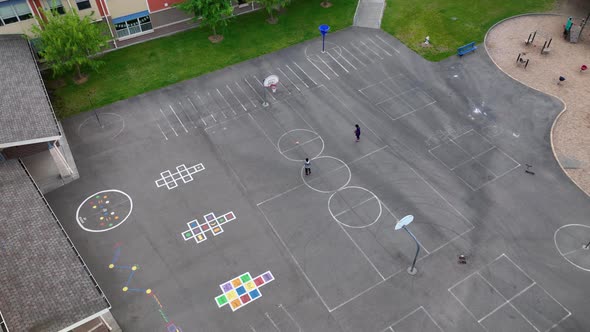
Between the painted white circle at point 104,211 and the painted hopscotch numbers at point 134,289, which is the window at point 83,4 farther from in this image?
the painted hopscotch numbers at point 134,289

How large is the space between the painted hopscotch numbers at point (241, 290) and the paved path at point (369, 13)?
117ft

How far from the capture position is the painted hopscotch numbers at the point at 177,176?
3500 centimetres

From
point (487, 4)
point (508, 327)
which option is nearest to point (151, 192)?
point (508, 327)

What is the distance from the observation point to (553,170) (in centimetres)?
3531

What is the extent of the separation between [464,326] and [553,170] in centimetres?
1668

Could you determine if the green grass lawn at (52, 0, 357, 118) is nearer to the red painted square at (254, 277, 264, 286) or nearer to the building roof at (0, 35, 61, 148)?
the building roof at (0, 35, 61, 148)

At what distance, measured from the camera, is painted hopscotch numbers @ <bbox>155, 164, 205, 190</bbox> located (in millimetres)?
35000

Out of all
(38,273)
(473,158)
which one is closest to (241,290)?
(38,273)

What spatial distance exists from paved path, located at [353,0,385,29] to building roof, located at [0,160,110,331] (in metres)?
39.9

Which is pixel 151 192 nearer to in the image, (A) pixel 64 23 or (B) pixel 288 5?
(A) pixel 64 23

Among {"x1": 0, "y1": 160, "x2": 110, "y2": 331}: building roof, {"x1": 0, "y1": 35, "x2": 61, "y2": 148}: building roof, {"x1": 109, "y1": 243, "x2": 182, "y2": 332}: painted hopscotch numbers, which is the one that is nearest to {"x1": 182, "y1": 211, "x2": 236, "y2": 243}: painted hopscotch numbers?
{"x1": 109, "y1": 243, "x2": 182, "y2": 332}: painted hopscotch numbers

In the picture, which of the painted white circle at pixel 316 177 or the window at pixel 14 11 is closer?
the painted white circle at pixel 316 177

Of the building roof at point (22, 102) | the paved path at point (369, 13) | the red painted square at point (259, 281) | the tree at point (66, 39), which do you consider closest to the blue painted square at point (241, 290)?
the red painted square at point (259, 281)

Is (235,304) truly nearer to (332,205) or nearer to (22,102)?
(332,205)
